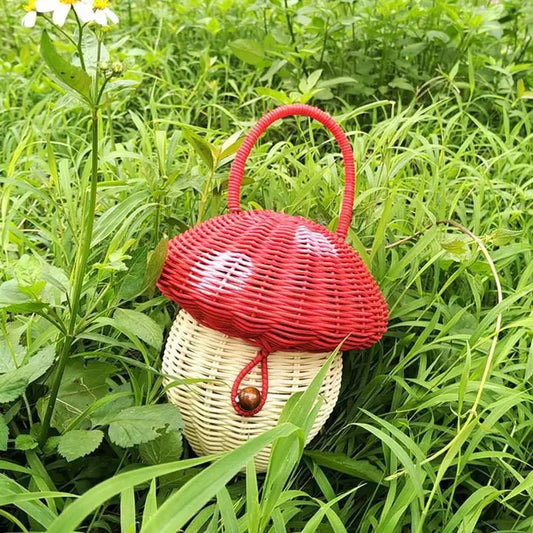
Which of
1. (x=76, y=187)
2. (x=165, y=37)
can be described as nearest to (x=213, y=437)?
(x=76, y=187)

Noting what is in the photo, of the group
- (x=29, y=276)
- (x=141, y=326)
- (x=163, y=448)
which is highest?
(x=29, y=276)

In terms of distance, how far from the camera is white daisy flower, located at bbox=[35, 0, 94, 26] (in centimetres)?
89

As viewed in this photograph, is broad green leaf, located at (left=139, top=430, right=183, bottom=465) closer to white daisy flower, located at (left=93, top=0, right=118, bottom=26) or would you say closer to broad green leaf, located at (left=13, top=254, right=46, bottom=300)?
broad green leaf, located at (left=13, top=254, right=46, bottom=300)

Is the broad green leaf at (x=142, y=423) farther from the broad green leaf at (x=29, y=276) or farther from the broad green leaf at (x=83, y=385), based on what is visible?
the broad green leaf at (x=29, y=276)

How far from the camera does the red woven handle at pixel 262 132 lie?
1277mm

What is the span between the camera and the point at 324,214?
151cm

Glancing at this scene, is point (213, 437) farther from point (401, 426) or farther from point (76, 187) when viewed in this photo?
point (76, 187)

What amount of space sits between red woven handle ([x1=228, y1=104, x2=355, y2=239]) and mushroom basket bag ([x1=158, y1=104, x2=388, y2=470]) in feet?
0.21

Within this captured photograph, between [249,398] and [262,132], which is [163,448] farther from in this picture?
[262,132]

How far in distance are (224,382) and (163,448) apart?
135 millimetres

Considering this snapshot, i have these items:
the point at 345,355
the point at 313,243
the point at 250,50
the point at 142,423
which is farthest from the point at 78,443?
the point at 250,50

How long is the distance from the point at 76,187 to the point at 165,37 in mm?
1125

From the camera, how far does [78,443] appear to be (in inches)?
41.4

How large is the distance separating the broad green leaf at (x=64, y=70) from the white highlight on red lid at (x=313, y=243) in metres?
0.42
